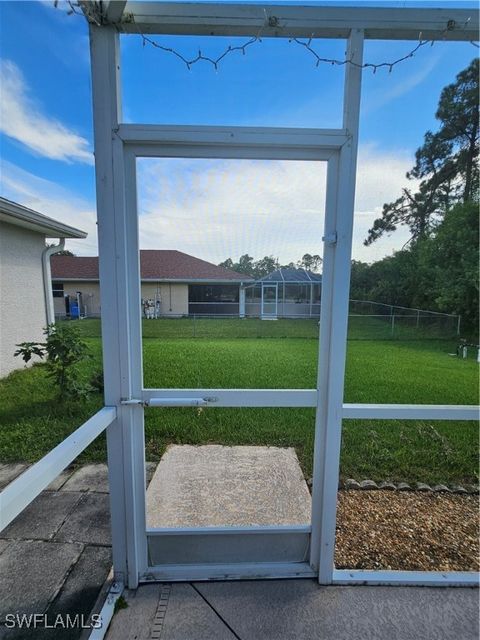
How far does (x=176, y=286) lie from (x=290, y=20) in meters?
1.11

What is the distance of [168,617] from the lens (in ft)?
4.10

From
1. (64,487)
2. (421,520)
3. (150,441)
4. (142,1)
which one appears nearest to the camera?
(142,1)

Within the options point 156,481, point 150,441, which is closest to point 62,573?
point 156,481

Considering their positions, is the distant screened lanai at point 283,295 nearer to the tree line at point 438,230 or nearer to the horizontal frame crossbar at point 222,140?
the tree line at point 438,230

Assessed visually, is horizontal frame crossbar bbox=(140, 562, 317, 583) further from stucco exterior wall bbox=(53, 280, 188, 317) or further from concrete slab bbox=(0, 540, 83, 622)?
stucco exterior wall bbox=(53, 280, 188, 317)

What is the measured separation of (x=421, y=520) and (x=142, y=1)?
290 centimetres

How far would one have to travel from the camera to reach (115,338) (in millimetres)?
1258

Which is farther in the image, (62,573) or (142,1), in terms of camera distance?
(62,573)

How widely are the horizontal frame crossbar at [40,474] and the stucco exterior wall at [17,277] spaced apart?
91 cm

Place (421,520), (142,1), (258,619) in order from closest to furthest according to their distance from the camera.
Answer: (142,1), (258,619), (421,520)

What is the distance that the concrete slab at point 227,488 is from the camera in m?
1.56

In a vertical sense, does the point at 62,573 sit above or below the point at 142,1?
below

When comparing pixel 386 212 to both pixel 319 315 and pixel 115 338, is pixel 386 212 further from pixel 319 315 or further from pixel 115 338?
pixel 115 338

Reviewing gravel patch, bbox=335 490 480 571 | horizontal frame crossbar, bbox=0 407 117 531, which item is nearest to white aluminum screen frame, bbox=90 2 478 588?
gravel patch, bbox=335 490 480 571
